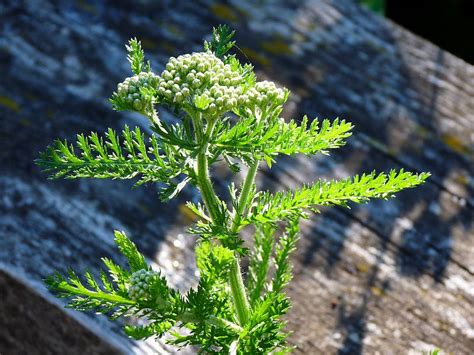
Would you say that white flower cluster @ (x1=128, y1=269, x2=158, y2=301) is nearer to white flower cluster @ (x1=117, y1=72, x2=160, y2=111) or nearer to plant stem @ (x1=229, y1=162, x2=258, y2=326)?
plant stem @ (x1=229, y1=162, x2=258, y2=326)

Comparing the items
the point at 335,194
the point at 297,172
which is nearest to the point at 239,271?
the point at 335,194

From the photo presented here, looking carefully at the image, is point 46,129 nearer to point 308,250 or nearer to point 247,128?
point 308,250

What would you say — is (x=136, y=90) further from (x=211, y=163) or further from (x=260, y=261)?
(x=260, y=261)

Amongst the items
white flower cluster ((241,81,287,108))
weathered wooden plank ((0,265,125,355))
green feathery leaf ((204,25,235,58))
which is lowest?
weathered wooden plank ((0,265,125,355))

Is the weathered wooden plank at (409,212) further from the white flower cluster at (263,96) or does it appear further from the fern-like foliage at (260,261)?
the white flower cluster at (263,96)

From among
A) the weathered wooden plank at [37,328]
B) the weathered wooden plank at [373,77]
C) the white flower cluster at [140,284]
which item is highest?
the weathered wooden plank at [373,77]

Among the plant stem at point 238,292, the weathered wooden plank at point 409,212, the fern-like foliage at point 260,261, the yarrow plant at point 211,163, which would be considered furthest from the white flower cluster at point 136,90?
the weathered wooden plank at point 409,212

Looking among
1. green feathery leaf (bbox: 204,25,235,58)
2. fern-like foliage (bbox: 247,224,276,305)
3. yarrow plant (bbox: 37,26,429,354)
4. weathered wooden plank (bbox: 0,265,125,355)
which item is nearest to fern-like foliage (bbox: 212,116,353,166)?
yarrow plant (bbox: 37,26,429,354)
